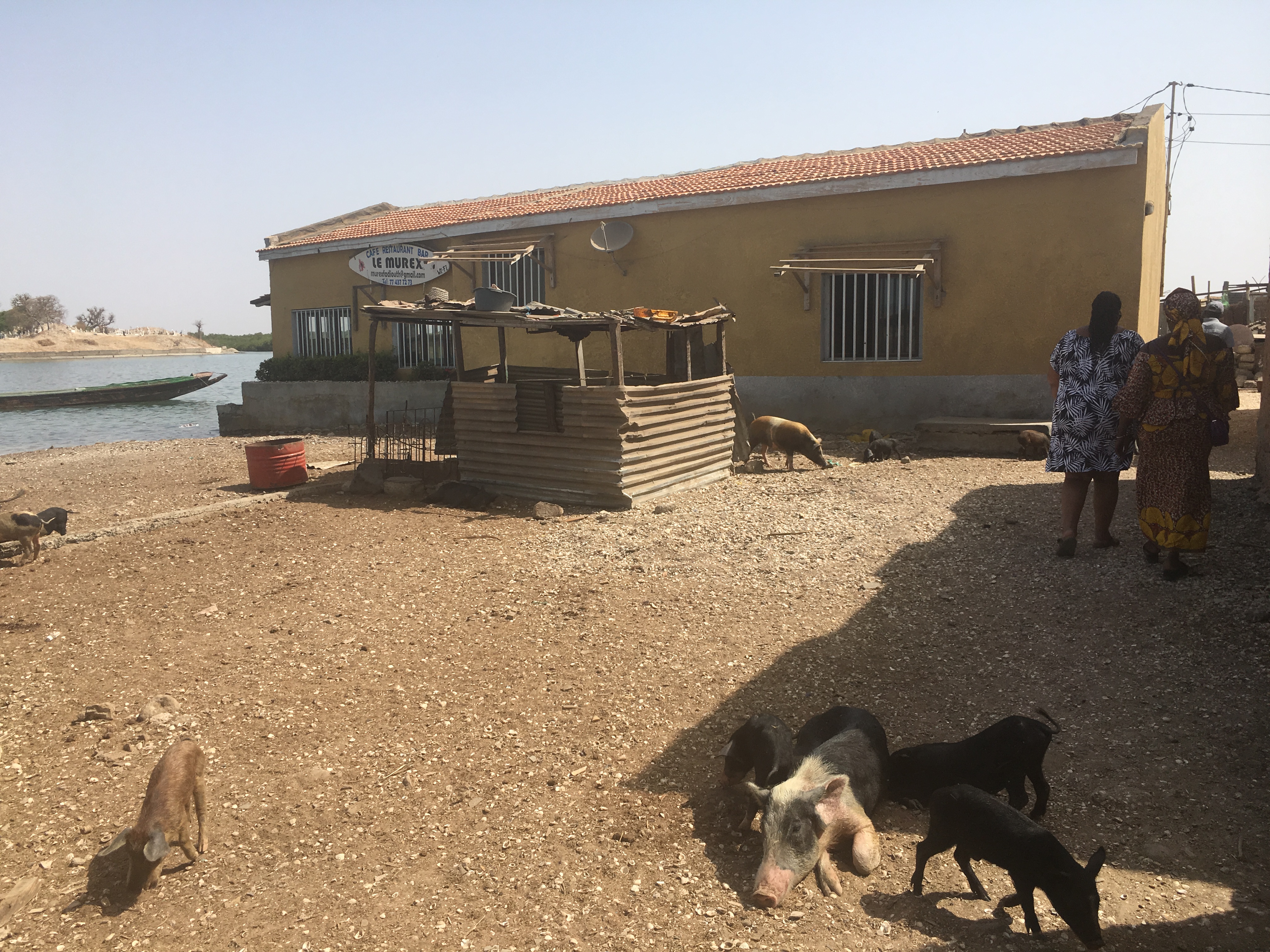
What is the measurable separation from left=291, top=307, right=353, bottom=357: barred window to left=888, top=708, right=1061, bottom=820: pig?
62.3 feet

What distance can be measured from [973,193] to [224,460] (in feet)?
42.2

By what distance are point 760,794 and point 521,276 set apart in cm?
1641

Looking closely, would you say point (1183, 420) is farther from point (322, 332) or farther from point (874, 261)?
point (322, 332)

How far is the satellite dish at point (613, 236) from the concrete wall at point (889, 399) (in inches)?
134

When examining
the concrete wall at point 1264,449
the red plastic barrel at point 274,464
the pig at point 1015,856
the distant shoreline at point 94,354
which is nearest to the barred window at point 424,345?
the red plastic barrel at point 274,464

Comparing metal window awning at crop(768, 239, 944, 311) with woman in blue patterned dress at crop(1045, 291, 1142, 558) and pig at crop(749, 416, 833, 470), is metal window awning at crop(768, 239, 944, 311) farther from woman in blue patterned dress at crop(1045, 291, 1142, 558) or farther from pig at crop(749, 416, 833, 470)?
woman in blue patterned dress at crop(1045, 291, 1142, 558)

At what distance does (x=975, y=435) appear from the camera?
12.1 metres

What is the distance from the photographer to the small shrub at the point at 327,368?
19.2 meters

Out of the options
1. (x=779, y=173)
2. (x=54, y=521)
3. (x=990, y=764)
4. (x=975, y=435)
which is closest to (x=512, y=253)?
A: (x=779, y=173)

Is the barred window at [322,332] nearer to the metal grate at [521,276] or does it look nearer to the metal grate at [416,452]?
the metal grate at [521,276]

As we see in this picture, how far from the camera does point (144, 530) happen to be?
8523mm

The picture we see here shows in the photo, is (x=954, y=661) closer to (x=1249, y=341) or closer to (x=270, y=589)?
(x=270, y=589)

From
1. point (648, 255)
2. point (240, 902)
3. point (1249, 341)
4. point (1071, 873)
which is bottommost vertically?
point (240, 902)

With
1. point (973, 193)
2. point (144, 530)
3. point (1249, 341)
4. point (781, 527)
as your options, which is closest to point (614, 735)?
point (781, 527)
